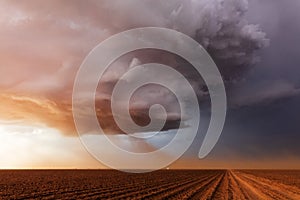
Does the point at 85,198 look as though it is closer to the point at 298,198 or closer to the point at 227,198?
the point at 227,198

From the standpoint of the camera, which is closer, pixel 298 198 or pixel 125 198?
pixel 125 198

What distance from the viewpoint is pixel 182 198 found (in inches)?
945

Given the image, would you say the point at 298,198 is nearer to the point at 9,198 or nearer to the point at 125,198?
the point at 125,198

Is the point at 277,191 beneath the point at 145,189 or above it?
above

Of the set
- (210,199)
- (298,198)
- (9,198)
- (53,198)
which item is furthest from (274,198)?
(9,198)

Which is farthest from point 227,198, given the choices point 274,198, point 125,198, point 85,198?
point 85,198

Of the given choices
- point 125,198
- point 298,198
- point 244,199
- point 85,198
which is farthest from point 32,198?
point 298,198

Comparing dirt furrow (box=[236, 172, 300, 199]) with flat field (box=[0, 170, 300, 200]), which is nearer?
flat field (box=[0, 170, 300, 200])

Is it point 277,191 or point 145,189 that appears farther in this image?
point 277,191

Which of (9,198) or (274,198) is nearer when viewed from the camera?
(9,198)

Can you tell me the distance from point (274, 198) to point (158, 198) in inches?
343

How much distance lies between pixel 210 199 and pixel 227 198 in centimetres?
141

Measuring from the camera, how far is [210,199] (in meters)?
23.8

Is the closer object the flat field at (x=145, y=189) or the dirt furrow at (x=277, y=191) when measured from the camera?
the flat field at (x=145, y=189)
